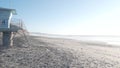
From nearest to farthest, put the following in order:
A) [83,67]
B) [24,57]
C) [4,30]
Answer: [83,67]
[24,57]
[4,30]

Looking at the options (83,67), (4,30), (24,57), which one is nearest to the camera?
(83,67)

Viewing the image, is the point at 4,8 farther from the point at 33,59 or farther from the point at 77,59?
the point at 77,59

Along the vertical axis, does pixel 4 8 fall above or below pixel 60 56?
above

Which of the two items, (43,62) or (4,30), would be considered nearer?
(43,62)

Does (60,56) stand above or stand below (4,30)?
below

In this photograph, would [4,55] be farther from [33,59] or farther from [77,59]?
[77,59]

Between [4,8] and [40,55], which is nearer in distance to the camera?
[40,55]

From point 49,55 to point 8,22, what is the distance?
25.7 ft

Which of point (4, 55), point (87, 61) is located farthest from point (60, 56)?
point (4, 55)

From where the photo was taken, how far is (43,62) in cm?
2302

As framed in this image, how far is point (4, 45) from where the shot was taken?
2959 cm

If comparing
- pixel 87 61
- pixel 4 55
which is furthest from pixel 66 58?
pixel 4 55

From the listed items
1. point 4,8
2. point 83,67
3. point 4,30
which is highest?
point 4,8

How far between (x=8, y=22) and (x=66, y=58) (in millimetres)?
9845
